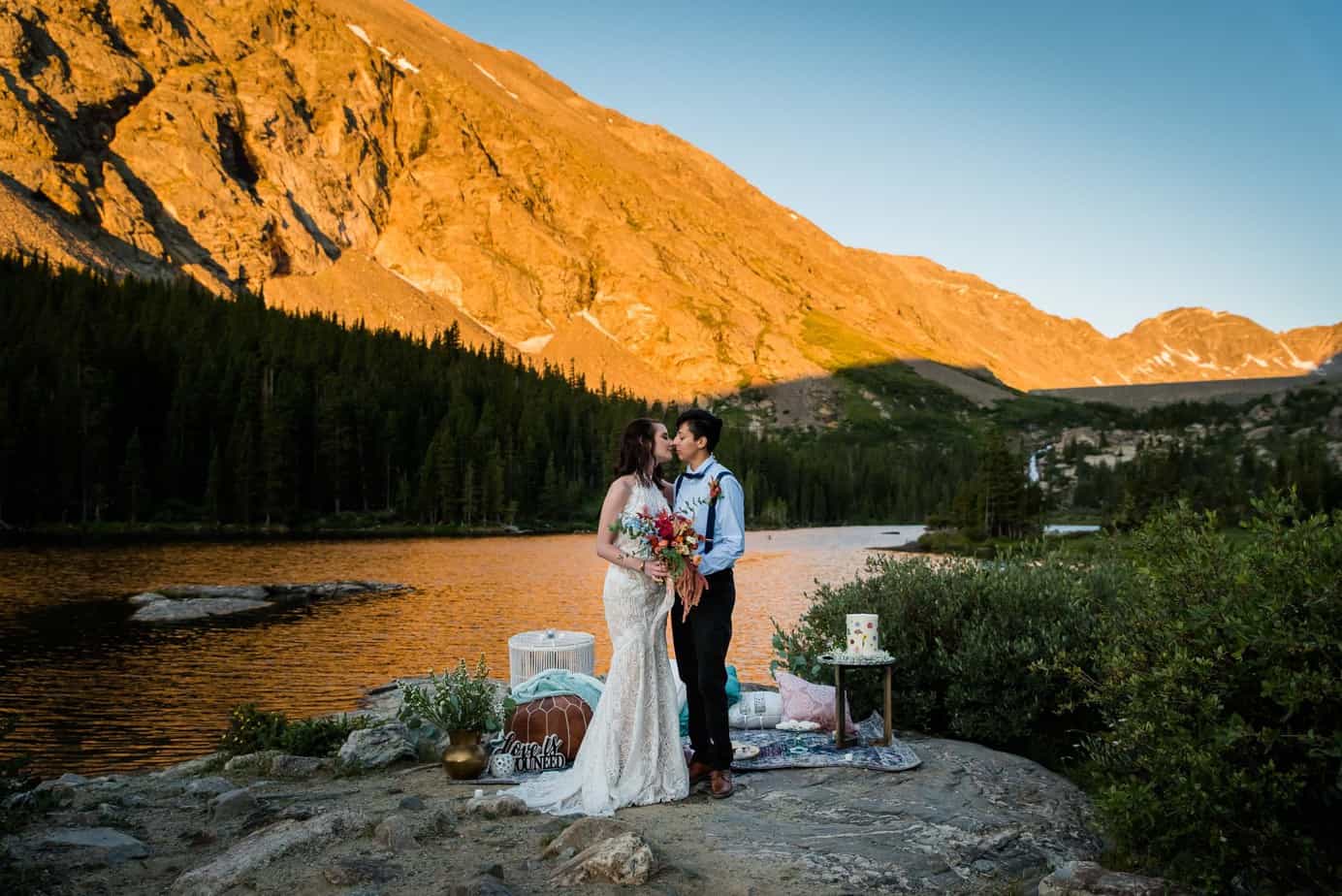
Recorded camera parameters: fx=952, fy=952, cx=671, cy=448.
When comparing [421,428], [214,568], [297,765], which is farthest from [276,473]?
[297,765]

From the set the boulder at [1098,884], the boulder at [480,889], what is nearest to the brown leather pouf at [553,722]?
the boulder at [480,889]

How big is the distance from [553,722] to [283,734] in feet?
18.1

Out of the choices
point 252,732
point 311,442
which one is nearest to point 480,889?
point 252,732

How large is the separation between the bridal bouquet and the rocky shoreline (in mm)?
1881

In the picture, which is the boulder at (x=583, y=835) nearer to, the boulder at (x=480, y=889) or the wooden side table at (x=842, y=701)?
the boulder at (x=480, y=889)

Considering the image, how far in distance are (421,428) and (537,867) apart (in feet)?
364

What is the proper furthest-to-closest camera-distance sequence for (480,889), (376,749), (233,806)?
(376,749) → (233,806) → (480,889)

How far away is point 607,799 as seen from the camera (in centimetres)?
820

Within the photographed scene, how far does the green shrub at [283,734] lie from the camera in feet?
42.5

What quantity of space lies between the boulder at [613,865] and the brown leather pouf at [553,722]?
10.7 feet

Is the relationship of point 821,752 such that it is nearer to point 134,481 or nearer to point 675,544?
point 675,544

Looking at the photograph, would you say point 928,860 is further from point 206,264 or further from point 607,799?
point 206,264

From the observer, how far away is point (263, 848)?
7066 mm

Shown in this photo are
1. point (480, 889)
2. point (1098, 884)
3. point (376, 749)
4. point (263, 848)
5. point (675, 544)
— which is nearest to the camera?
point (480, 889)
